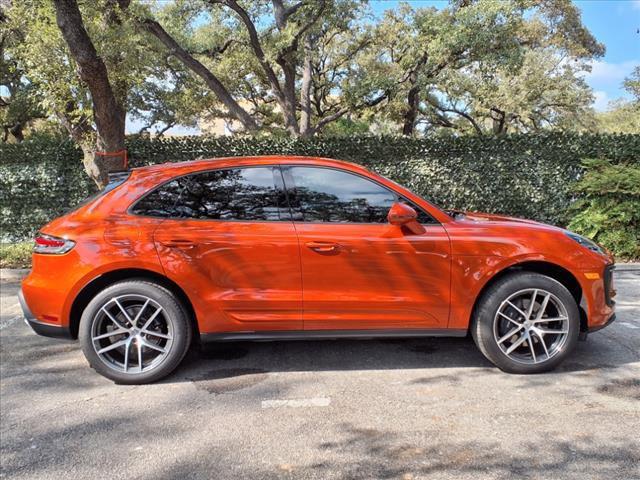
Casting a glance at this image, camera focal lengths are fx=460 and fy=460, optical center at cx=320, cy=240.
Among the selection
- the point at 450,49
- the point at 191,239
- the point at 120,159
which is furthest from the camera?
the point at 450,49

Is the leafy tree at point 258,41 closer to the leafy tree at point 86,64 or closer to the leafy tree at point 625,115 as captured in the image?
the leafy tree at point 86,64

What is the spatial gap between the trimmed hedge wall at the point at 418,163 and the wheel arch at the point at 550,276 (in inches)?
223

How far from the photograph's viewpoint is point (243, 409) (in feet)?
10.1

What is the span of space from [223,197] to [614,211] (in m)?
7.29

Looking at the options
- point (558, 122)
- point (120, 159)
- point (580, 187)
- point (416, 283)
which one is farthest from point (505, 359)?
point (558, 122)

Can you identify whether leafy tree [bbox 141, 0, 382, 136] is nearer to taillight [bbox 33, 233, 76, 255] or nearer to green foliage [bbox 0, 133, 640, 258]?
green foliage [bbox 0, 133, 640, 258]

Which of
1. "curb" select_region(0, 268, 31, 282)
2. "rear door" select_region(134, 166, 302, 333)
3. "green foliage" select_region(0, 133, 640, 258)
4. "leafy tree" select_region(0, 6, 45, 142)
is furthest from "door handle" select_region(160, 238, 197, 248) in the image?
"leafy tree" select_region(0, 6, 45, 142)

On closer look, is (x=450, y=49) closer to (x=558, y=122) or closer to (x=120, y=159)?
(x=120, y=159)

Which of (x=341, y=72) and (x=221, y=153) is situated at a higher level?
(x=341, y=72)

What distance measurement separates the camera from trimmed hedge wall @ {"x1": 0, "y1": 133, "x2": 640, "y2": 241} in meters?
8.88

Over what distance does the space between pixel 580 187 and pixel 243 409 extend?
309 inches

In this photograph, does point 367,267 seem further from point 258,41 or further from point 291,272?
point 258,41

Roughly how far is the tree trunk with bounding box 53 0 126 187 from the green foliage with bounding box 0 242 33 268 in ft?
5.53

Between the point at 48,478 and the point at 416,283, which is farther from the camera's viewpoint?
the point at 416,283
